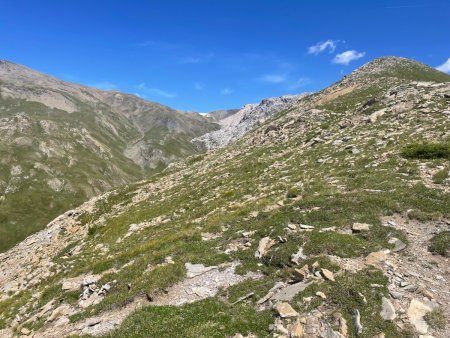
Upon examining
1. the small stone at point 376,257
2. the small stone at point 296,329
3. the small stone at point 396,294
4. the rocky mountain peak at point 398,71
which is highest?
the rocky mountain peak at point 398,71

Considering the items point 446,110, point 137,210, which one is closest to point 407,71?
point 446,110

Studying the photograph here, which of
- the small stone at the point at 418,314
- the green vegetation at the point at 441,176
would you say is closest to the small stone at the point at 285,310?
Result: the small stone at the point at 418,314

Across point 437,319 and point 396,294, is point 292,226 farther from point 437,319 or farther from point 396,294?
point 437,319

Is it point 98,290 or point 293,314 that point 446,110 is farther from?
point 98,290

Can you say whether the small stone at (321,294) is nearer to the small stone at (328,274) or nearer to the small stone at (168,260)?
the small stone at (328,274)

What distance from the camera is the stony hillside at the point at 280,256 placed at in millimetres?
15211

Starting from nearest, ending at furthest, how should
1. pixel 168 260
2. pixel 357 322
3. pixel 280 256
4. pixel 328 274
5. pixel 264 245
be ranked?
pixel 357 322 → pixel 328 274 → pixel 280 256 → pixel 264 245 → pixel 168 260

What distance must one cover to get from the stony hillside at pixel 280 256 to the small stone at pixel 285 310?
2.7 inches

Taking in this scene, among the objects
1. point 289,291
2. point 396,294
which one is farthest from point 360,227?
point 289,291

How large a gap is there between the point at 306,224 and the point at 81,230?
109 ft

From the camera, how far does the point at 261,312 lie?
16047 mm

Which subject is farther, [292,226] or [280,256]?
[292,226]

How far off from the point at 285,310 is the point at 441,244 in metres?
8.73

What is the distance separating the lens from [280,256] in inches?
788
